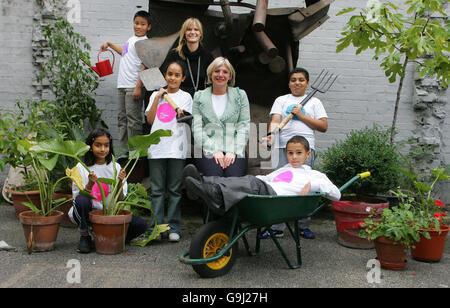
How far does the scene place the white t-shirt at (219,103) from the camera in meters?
3.58

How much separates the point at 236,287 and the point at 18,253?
1.75m

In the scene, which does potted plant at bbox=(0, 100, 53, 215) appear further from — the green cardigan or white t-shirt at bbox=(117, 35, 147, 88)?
the green cardigan

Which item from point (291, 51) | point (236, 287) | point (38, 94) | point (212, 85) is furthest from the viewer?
point (38, 94)

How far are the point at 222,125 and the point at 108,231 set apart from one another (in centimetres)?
122

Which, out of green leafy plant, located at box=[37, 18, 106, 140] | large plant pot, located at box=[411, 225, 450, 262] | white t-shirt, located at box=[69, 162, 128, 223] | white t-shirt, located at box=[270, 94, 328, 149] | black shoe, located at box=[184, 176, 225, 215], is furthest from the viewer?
green leafy plant, located at box=[37, 18, 106, 140]

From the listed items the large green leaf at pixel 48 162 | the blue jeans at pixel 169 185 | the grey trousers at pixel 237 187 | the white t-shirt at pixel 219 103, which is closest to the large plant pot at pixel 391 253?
the grey trousers at pixel 237 187

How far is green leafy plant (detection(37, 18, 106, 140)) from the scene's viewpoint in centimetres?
490

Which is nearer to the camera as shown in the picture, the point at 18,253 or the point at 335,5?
the point at 18,253

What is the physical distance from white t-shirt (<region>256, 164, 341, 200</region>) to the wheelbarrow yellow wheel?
51 cm

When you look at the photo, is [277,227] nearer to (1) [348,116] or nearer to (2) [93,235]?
(2) [93,235]

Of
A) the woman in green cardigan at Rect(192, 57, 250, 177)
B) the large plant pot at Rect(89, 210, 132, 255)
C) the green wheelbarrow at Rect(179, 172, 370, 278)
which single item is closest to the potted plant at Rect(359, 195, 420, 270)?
the green wheelbarrow at Rect(179, 172, 370, 278)

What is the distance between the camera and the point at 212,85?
3.66 m

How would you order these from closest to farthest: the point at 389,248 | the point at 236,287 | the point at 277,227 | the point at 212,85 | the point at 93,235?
1. the point at 236,287
2. the point at 389,248
3. the point at 93,235
4. the point at 212,85
5. the point at 277,227

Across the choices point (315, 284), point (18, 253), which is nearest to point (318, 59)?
point (315, 284)
